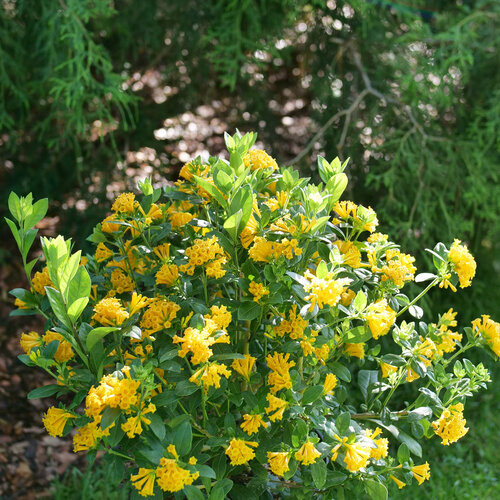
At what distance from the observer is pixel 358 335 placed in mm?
1440

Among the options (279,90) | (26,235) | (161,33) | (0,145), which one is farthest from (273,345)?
(279,90)

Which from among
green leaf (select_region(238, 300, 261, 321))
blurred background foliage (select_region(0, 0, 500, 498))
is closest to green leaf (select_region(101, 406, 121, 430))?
green leaf (select_region(238, 300, 261, 321))

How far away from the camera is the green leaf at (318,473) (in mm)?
1331

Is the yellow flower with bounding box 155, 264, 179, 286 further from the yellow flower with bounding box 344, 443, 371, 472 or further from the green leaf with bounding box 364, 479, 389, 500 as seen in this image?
the green leaf with bounding box 364, 479, 389, 500

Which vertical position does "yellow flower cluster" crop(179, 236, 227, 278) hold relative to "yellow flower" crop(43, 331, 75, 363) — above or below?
above

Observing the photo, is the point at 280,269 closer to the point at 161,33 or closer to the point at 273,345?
the point at 273,345

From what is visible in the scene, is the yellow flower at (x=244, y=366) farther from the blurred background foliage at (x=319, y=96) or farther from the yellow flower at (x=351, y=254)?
the blurred background foliage at (x=319, y=96)

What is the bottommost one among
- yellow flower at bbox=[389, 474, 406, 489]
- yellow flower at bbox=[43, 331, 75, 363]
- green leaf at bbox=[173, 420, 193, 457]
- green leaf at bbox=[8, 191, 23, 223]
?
yellow flower at bbox=[389, 474, 406, 489]

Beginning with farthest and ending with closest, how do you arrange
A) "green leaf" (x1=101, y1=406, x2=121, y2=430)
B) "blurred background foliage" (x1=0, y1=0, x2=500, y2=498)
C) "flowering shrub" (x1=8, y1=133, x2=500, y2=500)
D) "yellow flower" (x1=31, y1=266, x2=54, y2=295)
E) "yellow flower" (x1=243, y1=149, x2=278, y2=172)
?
"blurred background foliage" (x1=0, y1=0, x2=500, y2=498) → "yellow flower" (x1=243, y1=149, x2=278, y2=172) → "yellow flower" (x1=31, y1=266, x2=54, y2=295) → "flowering shrub" (x1=8, y1=133, x2=500, y2=500) → "green leaf" (x1=101, y1=406, x2=121, y2=430)

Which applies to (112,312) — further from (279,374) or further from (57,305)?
(279,374)

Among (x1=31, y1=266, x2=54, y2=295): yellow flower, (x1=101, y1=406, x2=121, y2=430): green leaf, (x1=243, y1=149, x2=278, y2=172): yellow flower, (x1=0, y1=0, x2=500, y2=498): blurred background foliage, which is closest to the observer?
(x1=101, y1=406, x2=121, y2=430): green leaf

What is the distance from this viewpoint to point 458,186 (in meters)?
3.21

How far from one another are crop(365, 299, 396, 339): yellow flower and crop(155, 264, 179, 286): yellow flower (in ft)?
1.45

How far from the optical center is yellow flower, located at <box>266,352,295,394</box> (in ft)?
4.48
